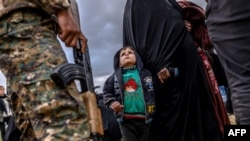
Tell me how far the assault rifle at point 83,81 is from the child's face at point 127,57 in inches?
82.0

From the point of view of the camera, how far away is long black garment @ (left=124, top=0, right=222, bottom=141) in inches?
183

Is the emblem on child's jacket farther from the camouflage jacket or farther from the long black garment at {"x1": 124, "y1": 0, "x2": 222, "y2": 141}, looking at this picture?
the camouflage jacket

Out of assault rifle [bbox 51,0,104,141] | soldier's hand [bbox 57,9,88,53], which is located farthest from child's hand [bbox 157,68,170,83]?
soldier's hand [bbox 57,9,88,53]

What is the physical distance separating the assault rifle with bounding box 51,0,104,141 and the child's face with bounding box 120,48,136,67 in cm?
208

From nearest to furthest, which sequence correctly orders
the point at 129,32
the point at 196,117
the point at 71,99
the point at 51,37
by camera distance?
the point at 71,99, the point at 51,37, the point at 196,117, the point at 129,32

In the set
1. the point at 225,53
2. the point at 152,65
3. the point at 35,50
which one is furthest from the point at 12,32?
the point at 152,65

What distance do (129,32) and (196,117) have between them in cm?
114

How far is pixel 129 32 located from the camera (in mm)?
5137

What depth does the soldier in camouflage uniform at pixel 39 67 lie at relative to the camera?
2393 mm

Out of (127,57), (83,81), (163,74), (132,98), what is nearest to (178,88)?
(163,74)

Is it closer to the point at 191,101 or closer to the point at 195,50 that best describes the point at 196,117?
the point at 191,101

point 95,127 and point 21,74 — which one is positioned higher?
point 21,74

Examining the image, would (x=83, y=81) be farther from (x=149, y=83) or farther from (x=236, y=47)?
(x=149, y=83)

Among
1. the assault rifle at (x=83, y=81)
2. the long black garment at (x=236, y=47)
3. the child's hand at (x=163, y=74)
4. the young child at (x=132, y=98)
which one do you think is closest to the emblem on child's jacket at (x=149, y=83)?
the young child at (x=132, y=98)
